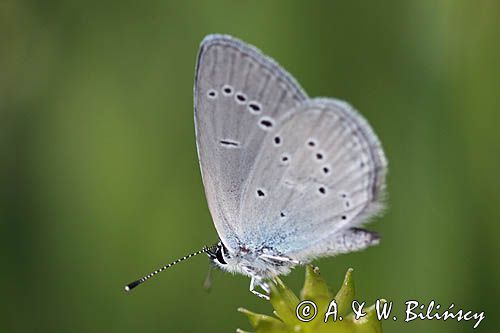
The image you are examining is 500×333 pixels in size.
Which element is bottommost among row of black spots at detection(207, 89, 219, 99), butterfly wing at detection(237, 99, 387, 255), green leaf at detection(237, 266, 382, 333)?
green leaf at detection(237, 266, 382, 333)

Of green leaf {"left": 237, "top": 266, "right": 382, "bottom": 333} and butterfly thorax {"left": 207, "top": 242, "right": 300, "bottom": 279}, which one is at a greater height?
butterfly thorax {"left": 207, "top": 242, "right": 300, "bottom": 279}

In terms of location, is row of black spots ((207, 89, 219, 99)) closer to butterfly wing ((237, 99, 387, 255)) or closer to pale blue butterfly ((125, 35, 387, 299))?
pale blue butterfly ((125, 35, 387, 299))

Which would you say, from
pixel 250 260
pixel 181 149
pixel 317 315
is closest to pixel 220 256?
pixel 250 260

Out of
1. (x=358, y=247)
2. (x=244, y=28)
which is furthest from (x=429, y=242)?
(x=244, y=28)

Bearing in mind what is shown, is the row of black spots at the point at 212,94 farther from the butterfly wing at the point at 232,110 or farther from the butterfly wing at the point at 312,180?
the butterfly wing at the point at 312,180

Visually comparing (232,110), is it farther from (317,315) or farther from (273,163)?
(317,315)

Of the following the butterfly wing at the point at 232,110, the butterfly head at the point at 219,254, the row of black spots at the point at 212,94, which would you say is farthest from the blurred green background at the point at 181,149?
the row of black spots at the point at 212,94

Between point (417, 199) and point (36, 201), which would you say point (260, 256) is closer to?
point (417, 199)

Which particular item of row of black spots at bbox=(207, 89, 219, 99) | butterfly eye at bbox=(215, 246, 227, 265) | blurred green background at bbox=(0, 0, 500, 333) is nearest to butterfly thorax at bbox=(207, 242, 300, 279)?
butterfly eye at bbox=(215, 246, 227, 265)
